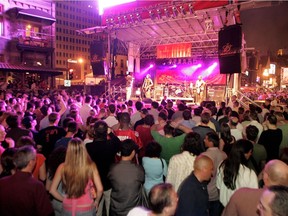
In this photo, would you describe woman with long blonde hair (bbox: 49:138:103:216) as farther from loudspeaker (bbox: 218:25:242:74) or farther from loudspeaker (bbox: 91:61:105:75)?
loudspeaker (bbox: 91:61:105:75)

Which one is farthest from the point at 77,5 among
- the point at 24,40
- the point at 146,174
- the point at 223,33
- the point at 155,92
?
the point at 146,174

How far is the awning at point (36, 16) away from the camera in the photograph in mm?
27570

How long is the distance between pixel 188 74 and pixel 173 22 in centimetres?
768

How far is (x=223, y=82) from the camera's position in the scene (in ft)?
70.0

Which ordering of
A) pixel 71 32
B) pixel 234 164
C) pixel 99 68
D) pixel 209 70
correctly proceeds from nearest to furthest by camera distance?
pixel 234 164, pixel 99 68, pixel 209 70, pixel 71 32

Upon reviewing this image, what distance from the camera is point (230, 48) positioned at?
12.0 meters

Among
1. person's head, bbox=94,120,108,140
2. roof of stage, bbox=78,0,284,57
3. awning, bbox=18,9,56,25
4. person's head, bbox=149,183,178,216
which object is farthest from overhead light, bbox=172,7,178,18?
awning, bbox=18,9,56,25

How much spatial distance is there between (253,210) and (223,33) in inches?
419

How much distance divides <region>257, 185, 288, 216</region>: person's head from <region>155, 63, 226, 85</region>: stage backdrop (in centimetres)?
2006

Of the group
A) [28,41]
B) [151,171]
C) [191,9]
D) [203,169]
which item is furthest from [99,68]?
[203,169]

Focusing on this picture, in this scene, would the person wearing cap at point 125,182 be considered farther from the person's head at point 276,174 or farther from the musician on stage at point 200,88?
the musician on stage at point 200,88

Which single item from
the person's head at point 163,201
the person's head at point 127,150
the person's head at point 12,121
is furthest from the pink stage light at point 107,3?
the person's head at point 163,201

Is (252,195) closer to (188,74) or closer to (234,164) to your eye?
(234,164)

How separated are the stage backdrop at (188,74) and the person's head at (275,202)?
20056 millimetres
